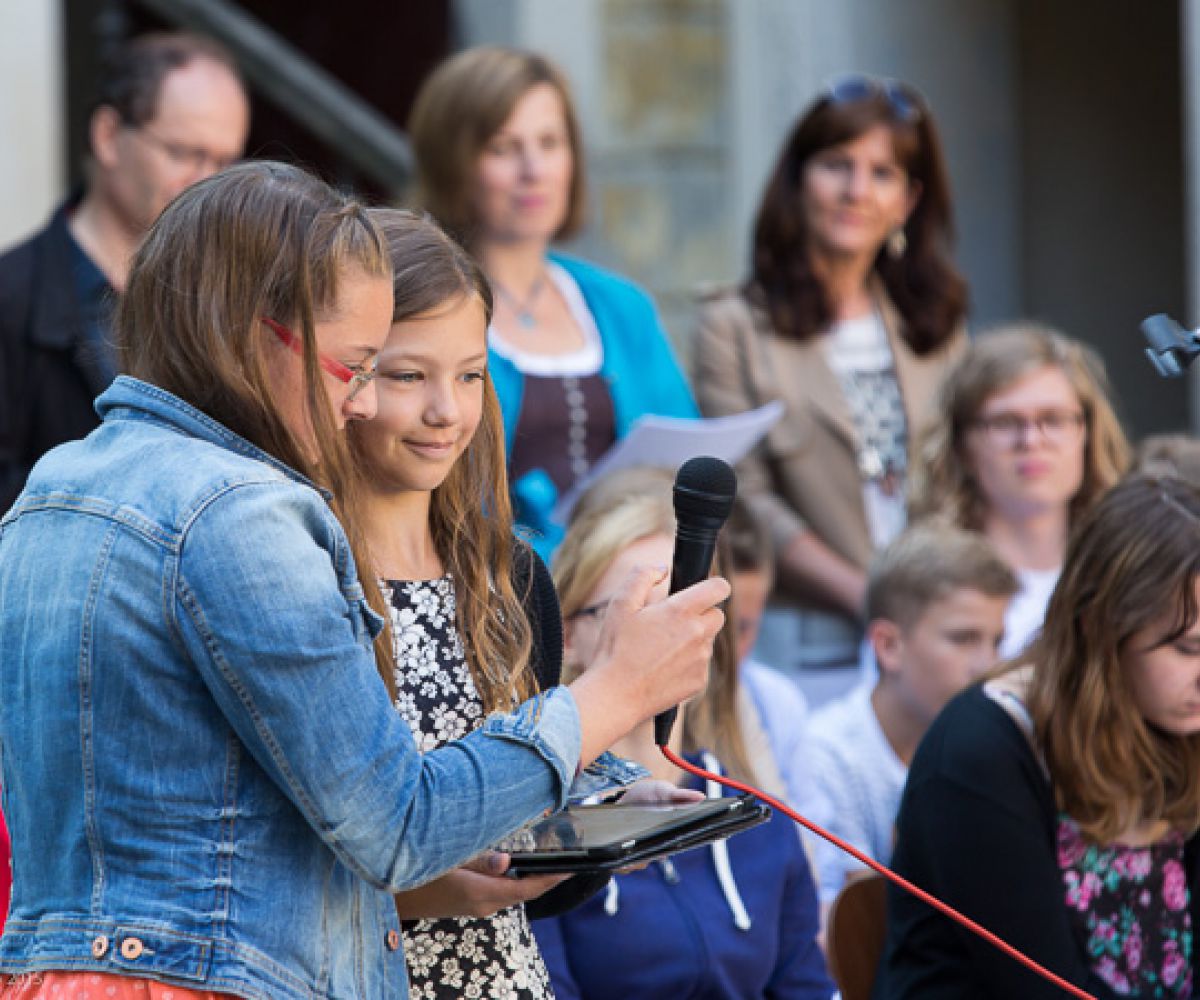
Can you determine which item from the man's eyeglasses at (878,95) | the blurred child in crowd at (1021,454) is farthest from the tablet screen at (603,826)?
the man's eyeglasses at (878,95)

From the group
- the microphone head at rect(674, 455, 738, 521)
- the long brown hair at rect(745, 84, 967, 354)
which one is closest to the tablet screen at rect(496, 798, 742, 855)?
the microphone head at rect(674, 455, 738, 521)

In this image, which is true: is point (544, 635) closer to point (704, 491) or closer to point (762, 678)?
point (704, 491)

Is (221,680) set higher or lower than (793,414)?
higher

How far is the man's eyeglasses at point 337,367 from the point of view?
74.0 inches

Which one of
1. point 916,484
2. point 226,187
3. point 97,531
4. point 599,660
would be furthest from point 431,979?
point 916,484

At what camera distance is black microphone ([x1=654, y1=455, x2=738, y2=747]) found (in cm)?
207

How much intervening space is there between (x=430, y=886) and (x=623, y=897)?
82 centimetres

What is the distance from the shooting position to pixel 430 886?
7.00 ft

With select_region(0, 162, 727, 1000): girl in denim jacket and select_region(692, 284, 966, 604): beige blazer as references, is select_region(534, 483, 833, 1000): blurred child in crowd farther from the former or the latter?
select_region(692, 284, 966, 604): beige blazer

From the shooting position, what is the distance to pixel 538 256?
166 inches

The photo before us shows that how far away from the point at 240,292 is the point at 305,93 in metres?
3.80

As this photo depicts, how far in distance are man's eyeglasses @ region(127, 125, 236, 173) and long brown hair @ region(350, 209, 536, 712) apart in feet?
5.65

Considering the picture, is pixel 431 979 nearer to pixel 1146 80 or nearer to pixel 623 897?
pixel 623 897

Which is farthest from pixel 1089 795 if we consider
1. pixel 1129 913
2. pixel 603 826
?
pixel 603 826
